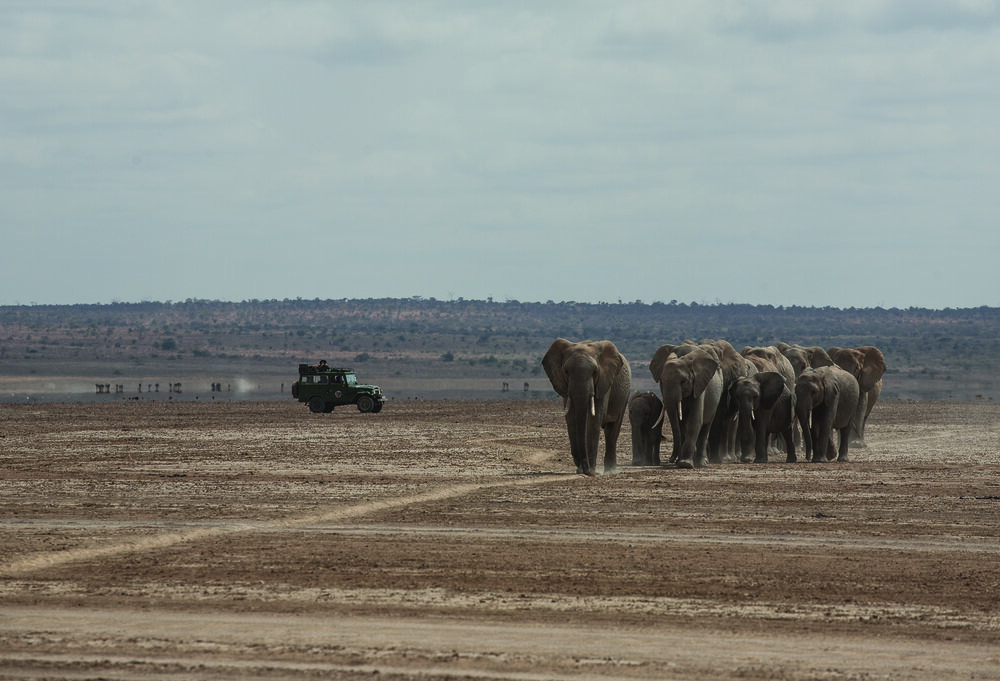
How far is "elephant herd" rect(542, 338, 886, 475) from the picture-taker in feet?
91.4

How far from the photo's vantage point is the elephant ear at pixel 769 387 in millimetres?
32344

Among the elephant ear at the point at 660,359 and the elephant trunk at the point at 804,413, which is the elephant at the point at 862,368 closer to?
the elephant trunk at the point at 804,413

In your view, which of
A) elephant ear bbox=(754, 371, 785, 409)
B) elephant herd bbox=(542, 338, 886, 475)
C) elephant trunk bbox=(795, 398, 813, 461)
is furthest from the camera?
elephant trunk bbox=(795, 398, 813, 461)

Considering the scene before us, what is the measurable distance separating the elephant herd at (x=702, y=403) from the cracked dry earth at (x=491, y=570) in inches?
39.7

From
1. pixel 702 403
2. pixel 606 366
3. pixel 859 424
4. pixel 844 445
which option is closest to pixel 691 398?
pixel 702 403

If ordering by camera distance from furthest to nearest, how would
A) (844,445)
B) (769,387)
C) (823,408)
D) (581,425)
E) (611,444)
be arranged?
(844,445) → (823,408) → (769,387) → (611,444) → (581,425)

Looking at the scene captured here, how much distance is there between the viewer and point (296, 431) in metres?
43.3

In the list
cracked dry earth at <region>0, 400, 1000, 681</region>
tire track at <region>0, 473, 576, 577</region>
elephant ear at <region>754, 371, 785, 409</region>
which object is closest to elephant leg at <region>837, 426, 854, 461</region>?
cracked dry earth at <region>0, 400, 1000, 681</region>

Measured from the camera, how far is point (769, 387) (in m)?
32.5

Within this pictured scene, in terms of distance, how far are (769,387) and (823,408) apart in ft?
6.12

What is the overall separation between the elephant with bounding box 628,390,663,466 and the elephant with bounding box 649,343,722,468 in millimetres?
801

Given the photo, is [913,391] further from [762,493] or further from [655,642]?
[655,642]

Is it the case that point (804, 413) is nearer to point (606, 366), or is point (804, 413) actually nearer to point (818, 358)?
point (606, 366)

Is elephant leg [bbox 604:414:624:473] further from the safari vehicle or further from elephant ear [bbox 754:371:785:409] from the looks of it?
the safari vehicle
